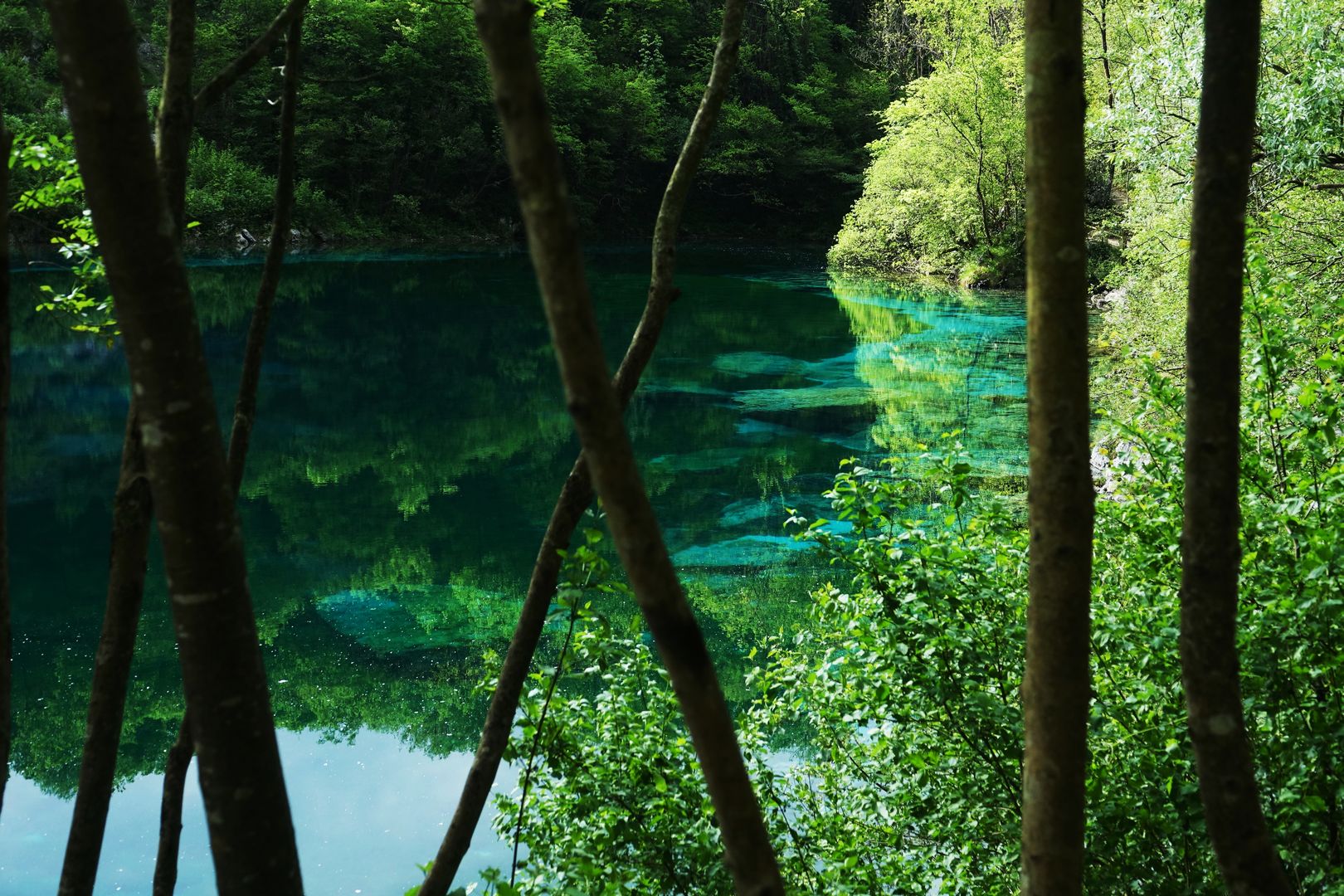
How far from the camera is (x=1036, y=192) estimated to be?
144cm

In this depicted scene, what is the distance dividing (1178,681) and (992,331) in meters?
18.1

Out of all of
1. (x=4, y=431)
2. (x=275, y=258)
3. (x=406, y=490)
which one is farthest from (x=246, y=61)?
(x=406, y=490)

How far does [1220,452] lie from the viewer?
150 cm

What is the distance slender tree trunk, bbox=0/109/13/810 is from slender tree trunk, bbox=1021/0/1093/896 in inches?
54.5

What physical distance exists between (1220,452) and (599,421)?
34.7 inches

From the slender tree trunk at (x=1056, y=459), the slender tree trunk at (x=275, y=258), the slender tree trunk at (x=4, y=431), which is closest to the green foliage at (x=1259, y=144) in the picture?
the slender tree trunk at (x=275, y=258)

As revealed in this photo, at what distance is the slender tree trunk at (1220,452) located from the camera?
56.2 inches

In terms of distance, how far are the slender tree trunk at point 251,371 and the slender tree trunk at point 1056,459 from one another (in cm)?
146

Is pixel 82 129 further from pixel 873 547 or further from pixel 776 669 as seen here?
pixel 776 669

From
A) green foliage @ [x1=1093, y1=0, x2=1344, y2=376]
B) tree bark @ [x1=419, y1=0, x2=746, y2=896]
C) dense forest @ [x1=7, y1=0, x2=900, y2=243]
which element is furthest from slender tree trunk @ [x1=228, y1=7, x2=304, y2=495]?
dense forest @ [x1=7, y1=0, x2=900, y2=243]

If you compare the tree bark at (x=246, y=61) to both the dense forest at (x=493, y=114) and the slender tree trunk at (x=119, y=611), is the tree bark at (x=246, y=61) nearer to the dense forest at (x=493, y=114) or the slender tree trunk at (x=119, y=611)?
the slender tree trunk at (x=119, y=611)

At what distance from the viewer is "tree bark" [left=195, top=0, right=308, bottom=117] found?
2197 mm

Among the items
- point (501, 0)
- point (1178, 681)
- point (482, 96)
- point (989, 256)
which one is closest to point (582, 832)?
point (1178, 681)

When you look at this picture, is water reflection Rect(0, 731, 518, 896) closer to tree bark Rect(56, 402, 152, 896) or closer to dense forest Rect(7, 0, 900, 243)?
tree bark Rect(56, 402, 152, 896)
